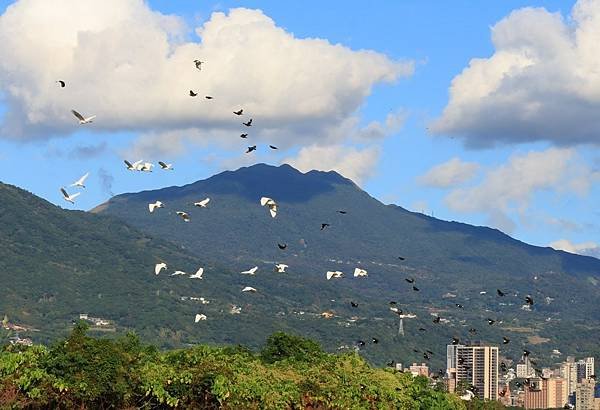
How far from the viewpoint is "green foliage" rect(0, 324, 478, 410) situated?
38.7m

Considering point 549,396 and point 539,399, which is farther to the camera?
point 539,399

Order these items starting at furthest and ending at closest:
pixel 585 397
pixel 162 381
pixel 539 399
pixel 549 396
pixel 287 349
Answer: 1. pixel 539 399
2. pixel 549 396
3. pixel 585 397
4. pixel 287 349
5. pixel 162 381

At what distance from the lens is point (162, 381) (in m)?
39.8

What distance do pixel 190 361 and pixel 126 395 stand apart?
2784 millimetres

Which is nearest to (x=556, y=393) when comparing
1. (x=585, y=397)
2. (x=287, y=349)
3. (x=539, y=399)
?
(x=539, y=399)

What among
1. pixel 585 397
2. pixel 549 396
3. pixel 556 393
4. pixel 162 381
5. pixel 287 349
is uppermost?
pixel 556 393

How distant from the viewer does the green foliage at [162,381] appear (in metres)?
38.7

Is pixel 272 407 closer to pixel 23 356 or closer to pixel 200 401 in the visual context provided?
pixel 200 401

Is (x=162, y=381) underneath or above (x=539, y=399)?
underneath

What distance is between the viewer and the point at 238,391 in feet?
132

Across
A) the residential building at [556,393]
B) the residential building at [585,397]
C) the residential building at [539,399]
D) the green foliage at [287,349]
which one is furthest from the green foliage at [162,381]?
the residential building at [556,393]

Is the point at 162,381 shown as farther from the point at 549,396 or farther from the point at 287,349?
the point at 549,396

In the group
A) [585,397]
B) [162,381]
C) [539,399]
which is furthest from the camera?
[539,399]

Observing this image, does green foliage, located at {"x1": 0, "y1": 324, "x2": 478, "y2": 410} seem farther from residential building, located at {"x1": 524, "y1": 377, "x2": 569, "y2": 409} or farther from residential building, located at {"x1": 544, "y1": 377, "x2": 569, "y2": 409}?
residential building, located at {"x1": 544, "y1": 377, "x2": 569, "y2": 409}
